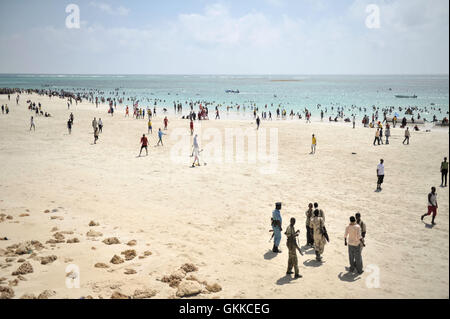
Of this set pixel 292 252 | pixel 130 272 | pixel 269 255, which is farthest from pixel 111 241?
pixel 292 252

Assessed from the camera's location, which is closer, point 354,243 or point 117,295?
point 117,295

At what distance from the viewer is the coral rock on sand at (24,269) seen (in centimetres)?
802

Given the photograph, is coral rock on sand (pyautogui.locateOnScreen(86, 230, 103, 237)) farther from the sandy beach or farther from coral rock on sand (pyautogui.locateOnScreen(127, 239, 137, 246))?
coral rock on sand (pyautogui.locateOnScreen(127, 239, 137, 246))

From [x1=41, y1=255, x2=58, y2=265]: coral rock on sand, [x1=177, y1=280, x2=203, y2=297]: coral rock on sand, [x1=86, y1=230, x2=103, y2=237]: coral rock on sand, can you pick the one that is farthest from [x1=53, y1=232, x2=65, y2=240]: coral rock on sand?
[x1=177, y1=280, x2=203, y2=297]: coral rock on sand

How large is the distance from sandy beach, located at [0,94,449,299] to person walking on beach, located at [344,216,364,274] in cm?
27

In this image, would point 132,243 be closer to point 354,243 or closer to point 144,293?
→ point 144,293

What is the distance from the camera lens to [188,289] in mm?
7324

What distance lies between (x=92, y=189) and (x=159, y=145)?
Answer: 1076cm

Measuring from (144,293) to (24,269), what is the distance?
11.0ft

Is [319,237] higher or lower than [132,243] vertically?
higher

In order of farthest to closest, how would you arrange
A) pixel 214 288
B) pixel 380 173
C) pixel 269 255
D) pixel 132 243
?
pixel 380 173 → pixel 132 243 → pixel 269 255 → pixel 214 288
